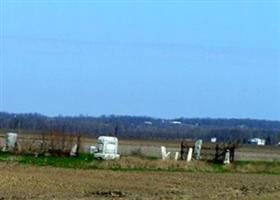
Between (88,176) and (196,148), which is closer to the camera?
(88,176)

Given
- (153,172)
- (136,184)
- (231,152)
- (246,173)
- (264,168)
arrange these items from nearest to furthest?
(136,184) < (153,172) < (246,173) < (264,168) < (231,152)

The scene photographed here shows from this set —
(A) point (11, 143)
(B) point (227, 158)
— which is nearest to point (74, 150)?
(A) point (11, 143)

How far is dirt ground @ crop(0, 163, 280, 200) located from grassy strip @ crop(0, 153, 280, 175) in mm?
3132

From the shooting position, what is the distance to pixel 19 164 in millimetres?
48531

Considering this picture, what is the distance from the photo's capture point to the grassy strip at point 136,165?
50219 mm

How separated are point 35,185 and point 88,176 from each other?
7.57 metres

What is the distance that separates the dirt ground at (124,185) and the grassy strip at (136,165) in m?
3.13

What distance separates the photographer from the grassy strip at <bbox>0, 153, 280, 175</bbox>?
50.2 meters

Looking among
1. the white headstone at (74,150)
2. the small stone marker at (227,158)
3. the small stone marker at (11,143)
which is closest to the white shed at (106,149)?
the white headstone at (74,150)

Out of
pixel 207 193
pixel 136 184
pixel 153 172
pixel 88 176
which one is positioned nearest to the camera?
pixel 207 193

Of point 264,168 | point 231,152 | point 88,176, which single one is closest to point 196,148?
point 231,152

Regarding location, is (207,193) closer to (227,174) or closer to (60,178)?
(60,178)

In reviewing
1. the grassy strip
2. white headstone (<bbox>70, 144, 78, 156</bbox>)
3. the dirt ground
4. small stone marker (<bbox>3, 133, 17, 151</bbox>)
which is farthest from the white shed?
the dirt ground

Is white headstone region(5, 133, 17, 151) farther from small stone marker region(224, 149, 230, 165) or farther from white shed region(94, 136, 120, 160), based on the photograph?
small stone marker region(224, 149, 230, 165)
